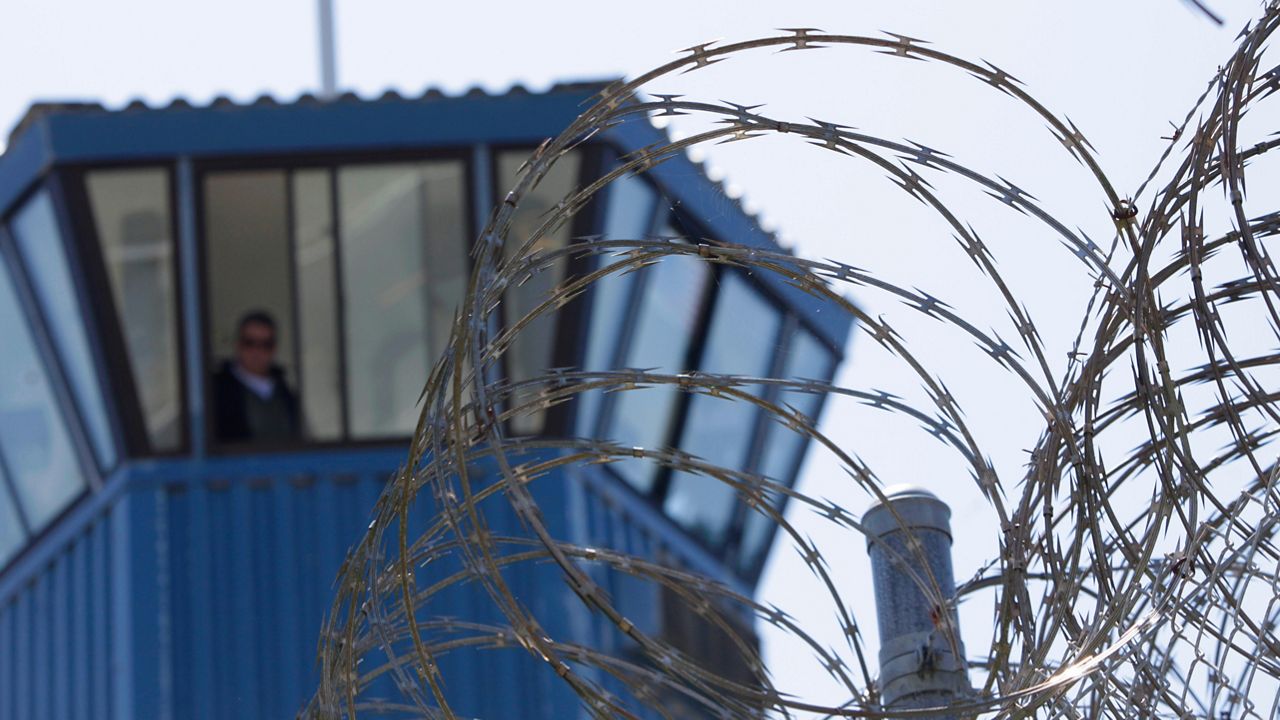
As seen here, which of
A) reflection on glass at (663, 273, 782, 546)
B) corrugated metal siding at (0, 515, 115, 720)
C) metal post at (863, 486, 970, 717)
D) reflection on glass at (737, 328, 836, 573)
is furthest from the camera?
reflection on glass at (737, 328, 836, 573)

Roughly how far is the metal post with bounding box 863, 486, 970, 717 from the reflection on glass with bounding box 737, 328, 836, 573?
1210cm

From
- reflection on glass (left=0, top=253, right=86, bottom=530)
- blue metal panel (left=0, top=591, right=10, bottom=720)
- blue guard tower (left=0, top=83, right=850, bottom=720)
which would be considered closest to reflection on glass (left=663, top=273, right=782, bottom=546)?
blue guard tower (left=0, top=83, right=850, bottom=720)

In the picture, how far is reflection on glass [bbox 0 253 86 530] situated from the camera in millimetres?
17203

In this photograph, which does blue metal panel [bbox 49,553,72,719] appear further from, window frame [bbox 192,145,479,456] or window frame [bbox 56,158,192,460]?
window frame [bbox 192,145,479,456]

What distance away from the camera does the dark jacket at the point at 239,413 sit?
16922 mm

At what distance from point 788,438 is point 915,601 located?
13.2 metres

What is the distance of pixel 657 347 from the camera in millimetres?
17766

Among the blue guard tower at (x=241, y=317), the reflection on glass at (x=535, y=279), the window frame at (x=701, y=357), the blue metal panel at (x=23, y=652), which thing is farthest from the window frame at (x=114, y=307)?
the window frame at (x=701, y=357)

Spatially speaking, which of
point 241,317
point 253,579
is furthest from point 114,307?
point 253,579

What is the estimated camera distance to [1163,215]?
586 cm

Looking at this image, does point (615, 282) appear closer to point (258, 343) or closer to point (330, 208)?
point (330, 208)

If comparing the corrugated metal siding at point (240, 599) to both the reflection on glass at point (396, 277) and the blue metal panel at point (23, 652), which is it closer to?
the blue metal panel at point (23, 652)

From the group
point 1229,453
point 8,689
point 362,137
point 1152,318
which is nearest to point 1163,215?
point 1152,318

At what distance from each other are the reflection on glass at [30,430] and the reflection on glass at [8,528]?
0.52 ft
